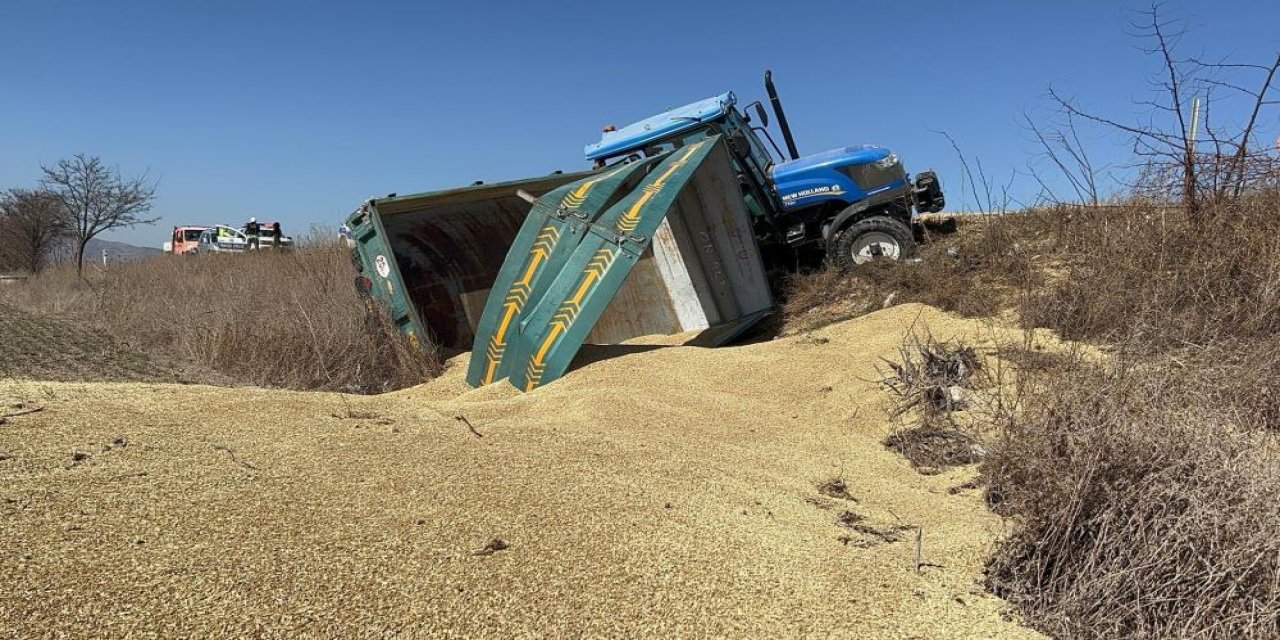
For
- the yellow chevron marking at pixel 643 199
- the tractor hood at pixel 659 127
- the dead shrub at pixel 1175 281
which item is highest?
the tractor hood at pixel 659 127

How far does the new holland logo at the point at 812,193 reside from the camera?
834 cm

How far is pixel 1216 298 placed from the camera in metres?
4.80

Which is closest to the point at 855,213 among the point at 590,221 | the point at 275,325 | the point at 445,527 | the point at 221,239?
the point at 590,221

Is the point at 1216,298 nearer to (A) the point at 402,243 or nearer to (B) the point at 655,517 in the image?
(B) the point at 655,517

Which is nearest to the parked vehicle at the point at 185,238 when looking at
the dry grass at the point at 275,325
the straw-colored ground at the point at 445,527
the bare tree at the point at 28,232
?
the bare tree at the point at 28,232

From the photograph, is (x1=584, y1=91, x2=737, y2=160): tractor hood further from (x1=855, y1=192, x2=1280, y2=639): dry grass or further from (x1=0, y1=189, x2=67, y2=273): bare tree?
(x1=0, y1=189, x2=67, y2=273): bare tree

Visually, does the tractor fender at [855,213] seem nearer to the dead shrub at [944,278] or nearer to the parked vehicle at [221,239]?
the dead shrub at [944,278]

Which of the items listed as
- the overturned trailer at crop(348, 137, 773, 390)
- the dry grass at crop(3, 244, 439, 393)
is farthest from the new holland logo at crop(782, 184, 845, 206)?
the dry grass at crop(3, 244, 439, 393)

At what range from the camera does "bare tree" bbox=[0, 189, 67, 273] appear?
71.7ft

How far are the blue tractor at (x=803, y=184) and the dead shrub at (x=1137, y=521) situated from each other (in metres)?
5.61

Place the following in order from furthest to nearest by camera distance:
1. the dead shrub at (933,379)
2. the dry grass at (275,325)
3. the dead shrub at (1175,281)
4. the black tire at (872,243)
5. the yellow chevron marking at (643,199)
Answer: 1. the black tire at (872,243)
2. the dry grass at (275,325)
3. the yellow chevron marking at (643,199)
4. the dead shrub at (1175,281)
5. the dead shrub at (933,379)

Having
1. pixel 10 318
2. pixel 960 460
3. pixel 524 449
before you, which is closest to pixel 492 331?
pixel 524 449

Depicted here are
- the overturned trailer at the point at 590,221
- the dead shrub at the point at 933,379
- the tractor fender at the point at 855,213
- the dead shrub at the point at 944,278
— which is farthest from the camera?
the tractor fender at the point at 855,213

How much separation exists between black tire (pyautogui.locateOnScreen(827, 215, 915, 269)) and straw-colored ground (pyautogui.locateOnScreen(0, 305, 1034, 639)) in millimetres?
4547
